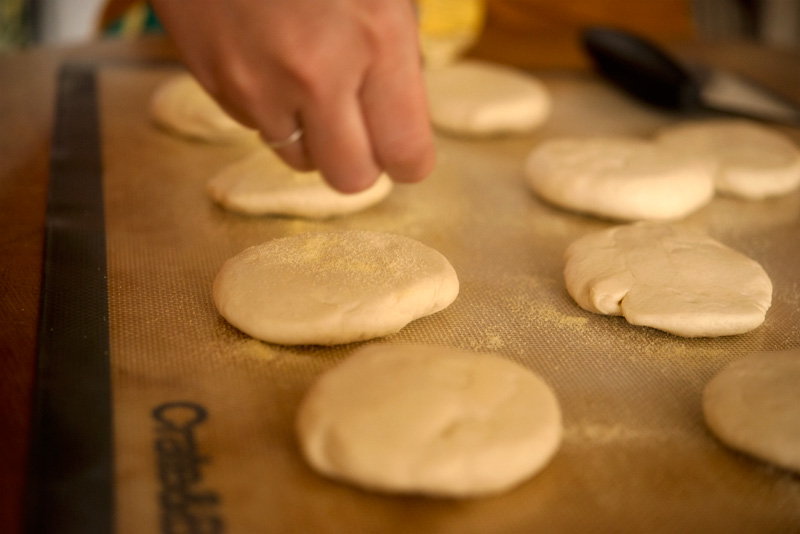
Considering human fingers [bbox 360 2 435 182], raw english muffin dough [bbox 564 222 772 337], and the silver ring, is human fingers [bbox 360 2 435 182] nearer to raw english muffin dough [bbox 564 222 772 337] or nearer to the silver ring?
the silver ring

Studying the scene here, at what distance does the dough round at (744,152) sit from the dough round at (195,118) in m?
0.97

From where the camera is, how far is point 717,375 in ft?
3.29

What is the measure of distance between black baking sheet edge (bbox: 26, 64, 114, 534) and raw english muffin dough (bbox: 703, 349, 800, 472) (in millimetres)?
699

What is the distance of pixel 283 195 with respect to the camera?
1.40 metres

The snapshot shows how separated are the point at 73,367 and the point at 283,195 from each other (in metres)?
0.54

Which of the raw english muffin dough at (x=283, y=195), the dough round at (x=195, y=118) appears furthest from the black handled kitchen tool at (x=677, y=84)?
the dough round at (x=195, y=118)

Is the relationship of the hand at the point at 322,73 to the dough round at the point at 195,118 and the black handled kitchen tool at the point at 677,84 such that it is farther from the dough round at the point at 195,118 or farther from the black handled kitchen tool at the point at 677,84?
the black handled kitchen tool at the point at 677,84

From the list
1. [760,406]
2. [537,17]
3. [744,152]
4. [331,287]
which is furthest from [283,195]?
[537,17]

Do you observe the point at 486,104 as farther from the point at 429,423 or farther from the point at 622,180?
the point at 429,423

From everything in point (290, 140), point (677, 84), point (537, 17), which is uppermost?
point (290, 140)

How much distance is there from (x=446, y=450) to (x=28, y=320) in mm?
636

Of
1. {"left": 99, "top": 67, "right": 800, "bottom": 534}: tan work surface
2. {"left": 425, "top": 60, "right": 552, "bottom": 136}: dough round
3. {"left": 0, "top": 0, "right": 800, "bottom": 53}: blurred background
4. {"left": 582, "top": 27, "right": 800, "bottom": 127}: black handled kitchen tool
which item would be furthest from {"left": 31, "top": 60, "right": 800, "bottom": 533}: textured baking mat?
{"left": 0, "top": 0, "right": 800, "bottom": 53}: blurred background

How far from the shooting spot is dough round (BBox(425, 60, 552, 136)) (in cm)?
178

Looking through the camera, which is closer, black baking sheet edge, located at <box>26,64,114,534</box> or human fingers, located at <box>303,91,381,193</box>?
black baking sheet edge, located at <box>26,64,114,534</box>
